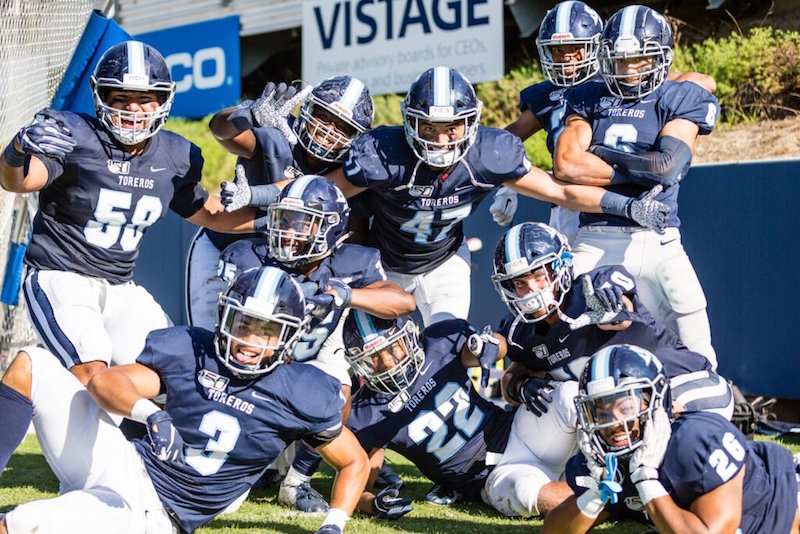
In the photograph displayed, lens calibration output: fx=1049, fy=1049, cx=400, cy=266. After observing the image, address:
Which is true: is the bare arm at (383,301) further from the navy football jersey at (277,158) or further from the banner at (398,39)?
the banner at (398,39)

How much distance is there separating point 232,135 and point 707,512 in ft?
9.93

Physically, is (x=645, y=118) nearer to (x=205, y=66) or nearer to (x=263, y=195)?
(x=263, y=195)

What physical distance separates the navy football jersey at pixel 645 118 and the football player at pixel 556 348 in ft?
2.97

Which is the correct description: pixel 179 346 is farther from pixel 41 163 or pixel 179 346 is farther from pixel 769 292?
pixel 769 292

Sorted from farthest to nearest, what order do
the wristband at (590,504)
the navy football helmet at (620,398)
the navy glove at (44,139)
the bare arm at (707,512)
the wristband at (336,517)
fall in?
the navy glove at (44,139)
the wristband at (336,517)
the wristband at (590,504)
the navy football helmet at (620,398)
the bare arm at (707,512)

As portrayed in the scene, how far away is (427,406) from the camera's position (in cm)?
463

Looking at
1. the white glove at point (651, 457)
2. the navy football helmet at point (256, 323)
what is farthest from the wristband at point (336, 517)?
the white glove at point (651, 457)

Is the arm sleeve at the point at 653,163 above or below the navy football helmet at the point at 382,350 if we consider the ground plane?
above

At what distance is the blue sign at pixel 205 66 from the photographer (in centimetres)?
1387

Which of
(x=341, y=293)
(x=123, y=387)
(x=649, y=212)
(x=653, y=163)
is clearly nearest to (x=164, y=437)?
(x=123, y=387)

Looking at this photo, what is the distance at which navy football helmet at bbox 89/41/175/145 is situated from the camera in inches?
182

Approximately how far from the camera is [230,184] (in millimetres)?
4668

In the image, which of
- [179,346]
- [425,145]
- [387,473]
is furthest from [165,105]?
[387,473]

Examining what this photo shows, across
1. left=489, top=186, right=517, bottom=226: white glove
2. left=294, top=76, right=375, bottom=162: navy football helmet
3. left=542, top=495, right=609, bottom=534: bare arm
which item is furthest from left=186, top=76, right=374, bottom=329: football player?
left=542, top=495, right=609, bottom=534: bare arm
